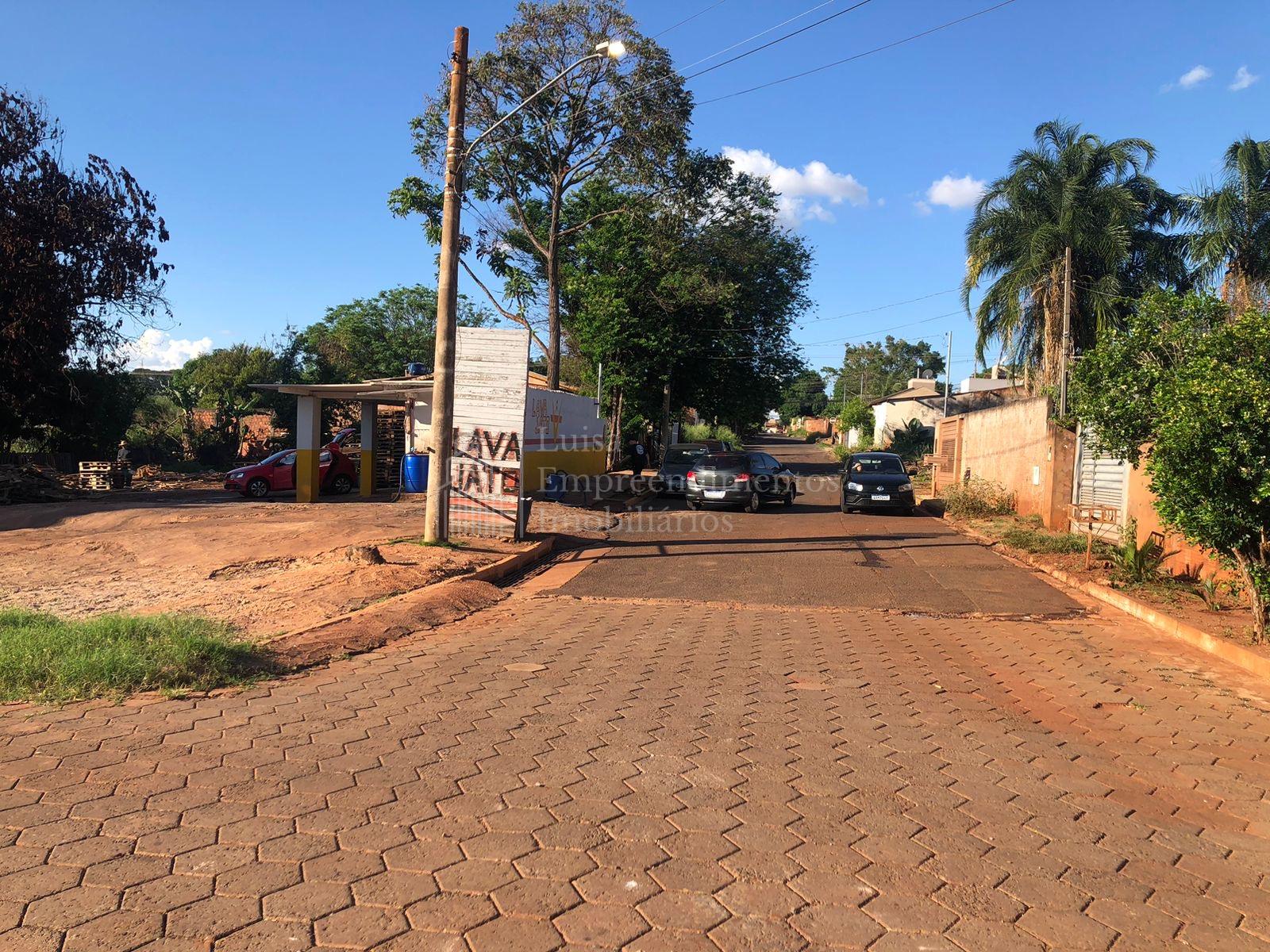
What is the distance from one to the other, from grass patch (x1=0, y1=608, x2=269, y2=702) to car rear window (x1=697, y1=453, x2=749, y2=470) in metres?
14.7

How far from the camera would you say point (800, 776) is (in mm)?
4578

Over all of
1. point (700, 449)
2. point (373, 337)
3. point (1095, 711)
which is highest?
point (373, 337)

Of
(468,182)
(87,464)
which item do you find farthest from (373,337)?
(87,464)

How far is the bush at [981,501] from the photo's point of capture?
20266 mm

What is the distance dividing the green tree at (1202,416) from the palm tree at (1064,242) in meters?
19.5

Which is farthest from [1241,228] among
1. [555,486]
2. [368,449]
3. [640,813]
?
[640,813]

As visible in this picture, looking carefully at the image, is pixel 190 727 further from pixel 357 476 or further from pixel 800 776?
pixel 357 476

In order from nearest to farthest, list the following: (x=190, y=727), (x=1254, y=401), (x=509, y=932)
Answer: (x=509, y=932) → (x=190, y=727) → (x=1254, y=401)

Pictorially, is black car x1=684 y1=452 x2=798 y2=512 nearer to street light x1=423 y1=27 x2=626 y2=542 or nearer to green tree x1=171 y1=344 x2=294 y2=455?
street light x1=423 y1=27 x2=626 y2=542

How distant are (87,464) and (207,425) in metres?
15.4

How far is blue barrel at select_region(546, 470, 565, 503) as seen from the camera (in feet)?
67.5

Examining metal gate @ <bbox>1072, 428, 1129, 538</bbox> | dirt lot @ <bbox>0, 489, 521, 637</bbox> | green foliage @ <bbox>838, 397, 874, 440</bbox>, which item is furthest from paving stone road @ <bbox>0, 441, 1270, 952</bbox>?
green foliage @ <bbox>838, 397, 874, 440</bbox>

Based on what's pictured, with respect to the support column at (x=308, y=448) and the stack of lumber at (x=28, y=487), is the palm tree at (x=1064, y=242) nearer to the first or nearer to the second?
the support column at (x=308, y=448)

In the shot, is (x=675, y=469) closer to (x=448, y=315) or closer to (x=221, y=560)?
(x=448, y=315)
